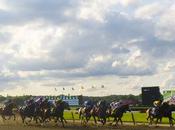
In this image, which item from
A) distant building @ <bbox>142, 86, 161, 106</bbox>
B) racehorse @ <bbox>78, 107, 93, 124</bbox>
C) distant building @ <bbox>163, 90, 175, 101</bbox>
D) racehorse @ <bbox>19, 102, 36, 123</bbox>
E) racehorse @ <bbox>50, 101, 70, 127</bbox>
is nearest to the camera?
racehorse @ <bbox>50, 101, 70, 127</bbox>

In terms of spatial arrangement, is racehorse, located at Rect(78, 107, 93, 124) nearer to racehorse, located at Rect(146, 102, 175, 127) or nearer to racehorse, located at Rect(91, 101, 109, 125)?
racehorse, located at Rect(91, 101, 109, 125)

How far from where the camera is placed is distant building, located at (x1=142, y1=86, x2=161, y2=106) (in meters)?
65.9

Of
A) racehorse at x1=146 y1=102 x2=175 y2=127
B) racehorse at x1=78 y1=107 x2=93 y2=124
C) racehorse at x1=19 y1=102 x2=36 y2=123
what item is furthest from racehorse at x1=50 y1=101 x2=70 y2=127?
racehorse at x1=146 y1=102 x2=175 y2=127

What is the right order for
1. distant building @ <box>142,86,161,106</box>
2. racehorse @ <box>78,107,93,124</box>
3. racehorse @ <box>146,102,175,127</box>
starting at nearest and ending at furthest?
racehorse @ <box>146,102,175,127</box>, racehorse @ <box>78,107,93,124</box>, distant building @ <box>142,86,161,106</box>

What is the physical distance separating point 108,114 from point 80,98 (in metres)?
47.4

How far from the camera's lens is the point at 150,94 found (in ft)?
217

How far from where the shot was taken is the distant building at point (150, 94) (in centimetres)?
6594

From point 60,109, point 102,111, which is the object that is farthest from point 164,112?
point 60,109

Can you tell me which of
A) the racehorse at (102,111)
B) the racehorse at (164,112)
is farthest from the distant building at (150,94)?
the racehorse at (164,112)

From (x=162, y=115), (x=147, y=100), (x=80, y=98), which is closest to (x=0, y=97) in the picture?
(x=80, y=98)

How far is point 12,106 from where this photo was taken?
53156 mm

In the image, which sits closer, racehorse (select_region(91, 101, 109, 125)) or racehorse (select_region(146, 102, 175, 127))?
racehorse (select_region(146, 102, 175, 127))

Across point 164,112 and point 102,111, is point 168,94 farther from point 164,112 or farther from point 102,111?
point 164,112

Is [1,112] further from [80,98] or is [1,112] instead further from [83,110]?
[80,98]
